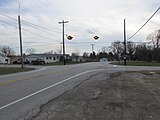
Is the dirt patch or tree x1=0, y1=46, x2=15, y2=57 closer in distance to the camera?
the dirt patch

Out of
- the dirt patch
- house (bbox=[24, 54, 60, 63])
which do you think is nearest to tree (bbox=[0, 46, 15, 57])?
house (bbox=[24, 54, 60, 63])

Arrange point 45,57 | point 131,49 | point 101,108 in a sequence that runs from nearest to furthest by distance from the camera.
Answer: point 101,108 → point 45,57 → point 131,49

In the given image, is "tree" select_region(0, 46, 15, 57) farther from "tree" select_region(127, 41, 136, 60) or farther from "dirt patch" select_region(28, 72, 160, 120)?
"dirt patch" select_region(28, 72, 160, 120)

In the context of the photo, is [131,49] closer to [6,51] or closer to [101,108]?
[6,51]

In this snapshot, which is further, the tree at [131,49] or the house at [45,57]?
the tree at [131,49]

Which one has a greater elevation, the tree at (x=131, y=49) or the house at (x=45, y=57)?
the tree at (x=131, y=49)

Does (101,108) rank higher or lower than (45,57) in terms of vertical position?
lower

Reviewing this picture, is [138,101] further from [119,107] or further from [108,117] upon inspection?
[108,117]

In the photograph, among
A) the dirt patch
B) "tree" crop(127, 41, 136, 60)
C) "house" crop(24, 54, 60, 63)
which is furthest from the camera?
"tree" crop(127, 41, 136, 60)

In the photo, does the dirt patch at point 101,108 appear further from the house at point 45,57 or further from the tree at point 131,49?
the tree at point 131,49

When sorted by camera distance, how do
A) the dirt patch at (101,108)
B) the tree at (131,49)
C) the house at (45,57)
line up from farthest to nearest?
the tree at (131,49)
the house at (45,57)
the dirt patch at (101,108)

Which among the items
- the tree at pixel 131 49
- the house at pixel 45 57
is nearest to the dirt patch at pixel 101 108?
the house at pixel 45 57

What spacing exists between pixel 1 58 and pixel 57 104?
353 ft

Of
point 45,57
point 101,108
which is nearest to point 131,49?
point 45,57
